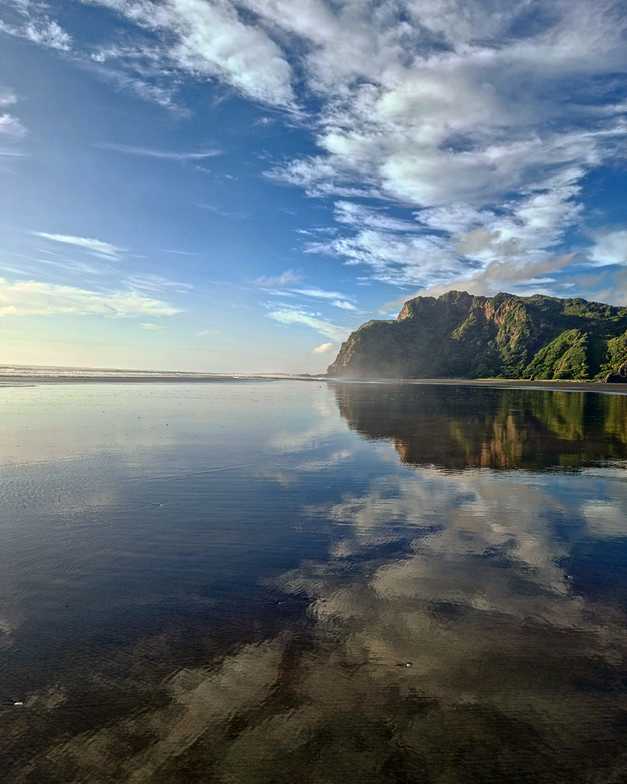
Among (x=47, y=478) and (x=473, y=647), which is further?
(x=47, y=478)

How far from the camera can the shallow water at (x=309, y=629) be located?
16.6 feet

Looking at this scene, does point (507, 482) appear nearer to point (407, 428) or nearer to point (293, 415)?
point (407, 428)

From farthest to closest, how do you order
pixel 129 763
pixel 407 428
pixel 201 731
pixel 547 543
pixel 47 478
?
pixel 407 428 < pixel 47 478 < pixel 547 543 < pixel 201 731 < pixel 129 763

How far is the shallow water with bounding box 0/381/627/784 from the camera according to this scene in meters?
5.05

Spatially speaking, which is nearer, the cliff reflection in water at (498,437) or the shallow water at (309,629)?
the shallow water at (309,629)

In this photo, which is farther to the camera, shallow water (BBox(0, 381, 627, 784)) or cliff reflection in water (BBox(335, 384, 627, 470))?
cliff reflection in water (BBox(335, 384, 627, 470))

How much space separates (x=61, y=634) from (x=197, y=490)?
866 cm

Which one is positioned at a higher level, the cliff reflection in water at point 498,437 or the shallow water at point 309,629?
the cliff reflection in water at point 498,437

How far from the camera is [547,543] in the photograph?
11719 mm

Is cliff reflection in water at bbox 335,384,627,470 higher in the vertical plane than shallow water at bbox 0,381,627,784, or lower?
higher

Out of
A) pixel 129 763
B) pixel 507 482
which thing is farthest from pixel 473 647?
pixel 507 482

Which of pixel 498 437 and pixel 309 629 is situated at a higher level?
pixel 498 437

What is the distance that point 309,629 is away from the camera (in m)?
7.43

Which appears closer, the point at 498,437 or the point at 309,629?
the point at 309,629
